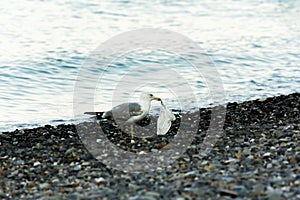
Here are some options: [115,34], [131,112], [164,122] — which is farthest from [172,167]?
[115,34]

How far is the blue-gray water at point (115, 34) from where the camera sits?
1522 cm

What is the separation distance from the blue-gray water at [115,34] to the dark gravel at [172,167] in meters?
2.67

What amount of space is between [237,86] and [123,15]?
11.0 metres

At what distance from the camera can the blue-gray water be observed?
15.2 metres

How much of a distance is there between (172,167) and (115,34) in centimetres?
1463

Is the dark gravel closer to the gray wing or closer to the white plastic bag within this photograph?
the white plastic bag

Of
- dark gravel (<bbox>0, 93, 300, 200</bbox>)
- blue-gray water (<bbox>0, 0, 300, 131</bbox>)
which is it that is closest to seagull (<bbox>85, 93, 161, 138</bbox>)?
dark gravel (<bbox>0, 93, 300, 200</bbox>)

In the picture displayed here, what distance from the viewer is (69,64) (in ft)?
61.8

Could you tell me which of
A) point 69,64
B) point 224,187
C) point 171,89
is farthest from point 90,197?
point 69,64

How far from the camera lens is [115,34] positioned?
22.6 meters

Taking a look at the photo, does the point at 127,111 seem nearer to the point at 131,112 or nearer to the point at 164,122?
the point at 131,112

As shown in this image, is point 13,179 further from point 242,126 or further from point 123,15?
point 123,15

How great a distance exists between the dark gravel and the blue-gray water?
2671mm

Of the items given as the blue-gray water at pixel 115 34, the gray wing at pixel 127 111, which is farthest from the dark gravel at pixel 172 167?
the blue-gray water at pixel 115 34
